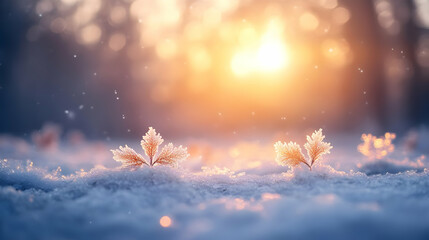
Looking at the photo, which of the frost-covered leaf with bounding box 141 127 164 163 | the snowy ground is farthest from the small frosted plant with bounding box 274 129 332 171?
the frost-covered leaf with bounding box 141 127 164 163

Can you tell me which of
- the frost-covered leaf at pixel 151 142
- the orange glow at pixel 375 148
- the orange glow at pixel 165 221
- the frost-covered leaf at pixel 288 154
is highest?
the orange glow at pixel 375 148

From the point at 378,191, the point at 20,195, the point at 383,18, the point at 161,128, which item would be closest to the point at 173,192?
the point at 20,195

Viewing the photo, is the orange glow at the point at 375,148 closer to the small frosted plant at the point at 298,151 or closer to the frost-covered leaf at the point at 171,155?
the small frosted plant at the point at 298,151

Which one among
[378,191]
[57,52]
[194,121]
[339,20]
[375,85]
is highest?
[57,52]

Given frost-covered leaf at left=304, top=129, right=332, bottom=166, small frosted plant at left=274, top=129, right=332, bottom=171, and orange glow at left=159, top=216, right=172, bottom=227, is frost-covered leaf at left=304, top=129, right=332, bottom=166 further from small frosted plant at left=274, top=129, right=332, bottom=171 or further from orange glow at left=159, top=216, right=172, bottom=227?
orange glow at left=159, top=216, right=172, bottom=227

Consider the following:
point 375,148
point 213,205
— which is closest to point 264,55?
point 375,148

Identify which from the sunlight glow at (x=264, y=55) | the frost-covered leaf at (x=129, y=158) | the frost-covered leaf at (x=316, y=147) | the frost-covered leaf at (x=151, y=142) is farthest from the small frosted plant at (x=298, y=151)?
the sunlight glow at (x=264, y=55)

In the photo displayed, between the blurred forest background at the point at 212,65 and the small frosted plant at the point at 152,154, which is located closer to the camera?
the small frosted plant at the point at 152,154

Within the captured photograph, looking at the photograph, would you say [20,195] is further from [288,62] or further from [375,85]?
[288,62]
